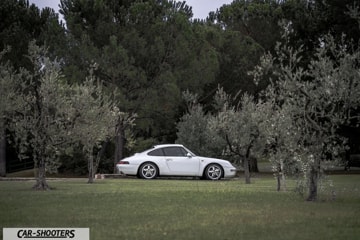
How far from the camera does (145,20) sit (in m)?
31.6

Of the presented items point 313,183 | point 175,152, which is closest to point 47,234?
point 313,183

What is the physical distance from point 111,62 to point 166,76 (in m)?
2.92

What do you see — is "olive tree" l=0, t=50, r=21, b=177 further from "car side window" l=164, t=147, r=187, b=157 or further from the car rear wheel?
"car side window" l=164, t=147, r=187, b=157

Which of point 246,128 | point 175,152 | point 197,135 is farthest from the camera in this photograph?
point 197,135

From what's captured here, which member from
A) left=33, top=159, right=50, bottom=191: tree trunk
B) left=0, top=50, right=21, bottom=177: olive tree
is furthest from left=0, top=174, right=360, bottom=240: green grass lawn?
left=0, top=50, right=21, bottom=177: olive tree

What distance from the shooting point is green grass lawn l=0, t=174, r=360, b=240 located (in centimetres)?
809

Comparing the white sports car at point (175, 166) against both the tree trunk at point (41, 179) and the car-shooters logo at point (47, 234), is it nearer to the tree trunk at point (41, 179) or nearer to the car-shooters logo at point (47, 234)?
the tree trunk at point (41, 179)

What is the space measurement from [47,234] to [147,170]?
16.6 m

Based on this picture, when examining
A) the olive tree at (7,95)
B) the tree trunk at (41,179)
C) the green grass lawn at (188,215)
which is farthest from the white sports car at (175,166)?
the green grass lawn at (188,215)

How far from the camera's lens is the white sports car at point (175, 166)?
23422 mm

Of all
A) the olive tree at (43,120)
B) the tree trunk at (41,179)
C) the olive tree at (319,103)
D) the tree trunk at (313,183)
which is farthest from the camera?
the tree trunk at (41,179)

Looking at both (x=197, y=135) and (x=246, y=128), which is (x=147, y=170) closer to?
(x=246, y=128)

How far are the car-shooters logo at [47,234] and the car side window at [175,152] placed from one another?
16.5 m

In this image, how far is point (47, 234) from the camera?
6.93 metres
